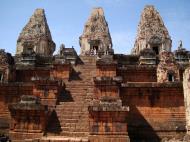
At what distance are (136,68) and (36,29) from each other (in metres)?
14.6

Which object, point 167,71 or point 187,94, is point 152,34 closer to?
point 167,71

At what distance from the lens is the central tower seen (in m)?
29.1

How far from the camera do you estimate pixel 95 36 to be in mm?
29391

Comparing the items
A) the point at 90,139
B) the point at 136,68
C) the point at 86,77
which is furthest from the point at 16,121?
the point at 136,68

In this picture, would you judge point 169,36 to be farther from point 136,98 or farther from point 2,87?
point 2,87

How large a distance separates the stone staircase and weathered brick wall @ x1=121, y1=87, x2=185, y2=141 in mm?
1582

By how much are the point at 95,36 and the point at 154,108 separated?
19435 mm

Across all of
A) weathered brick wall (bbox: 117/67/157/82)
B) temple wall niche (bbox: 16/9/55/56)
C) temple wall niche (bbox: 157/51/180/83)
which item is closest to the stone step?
temple wall niche (bbox: 157/51/180/83)

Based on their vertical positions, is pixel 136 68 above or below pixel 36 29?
below

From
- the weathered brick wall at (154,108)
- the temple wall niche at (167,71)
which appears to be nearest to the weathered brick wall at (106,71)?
the temple wall niche at (167,71)

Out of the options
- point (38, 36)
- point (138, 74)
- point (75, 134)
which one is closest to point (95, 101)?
point (75, 134)

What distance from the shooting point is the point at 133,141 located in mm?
9367

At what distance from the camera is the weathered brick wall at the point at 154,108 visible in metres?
10.1

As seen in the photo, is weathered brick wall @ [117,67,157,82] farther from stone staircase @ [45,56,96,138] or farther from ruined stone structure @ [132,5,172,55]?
ruined stone structure @ [132,5,172,55]
